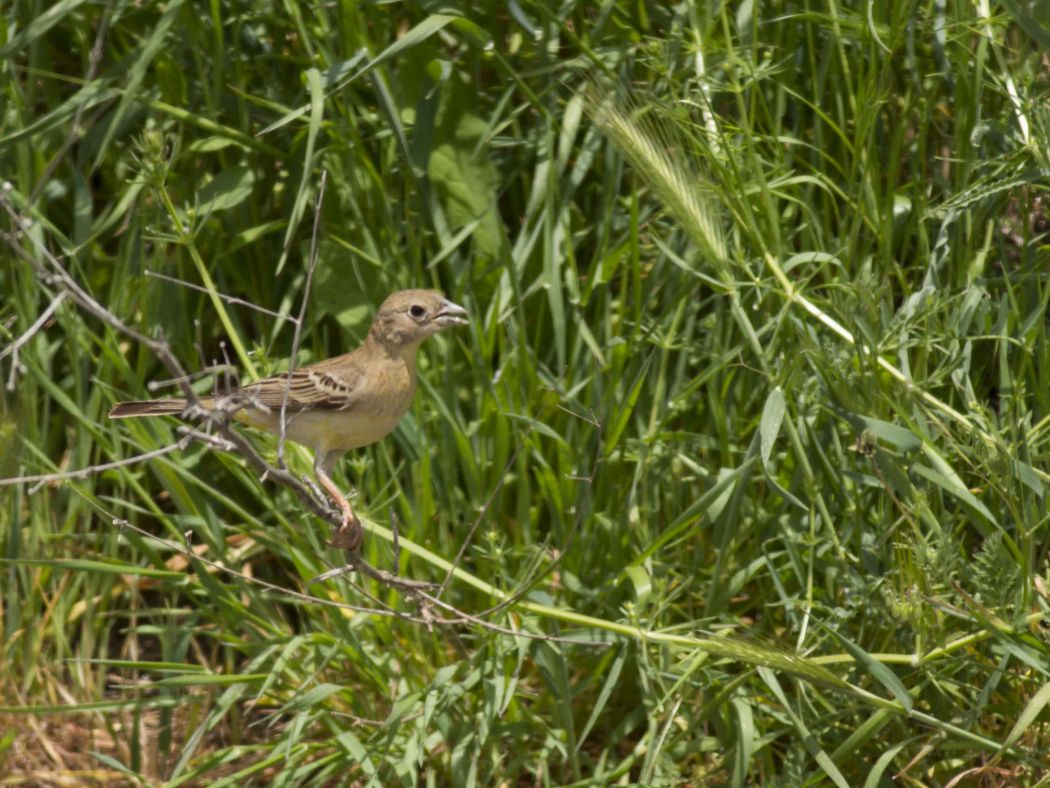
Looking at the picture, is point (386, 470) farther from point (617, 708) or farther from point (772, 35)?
point (772, 35)

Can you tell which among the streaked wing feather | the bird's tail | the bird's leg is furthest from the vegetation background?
the bird's leg

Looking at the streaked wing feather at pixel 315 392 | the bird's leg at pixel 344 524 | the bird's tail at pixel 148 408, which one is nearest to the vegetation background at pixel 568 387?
the bird's tail at pixel 148 408

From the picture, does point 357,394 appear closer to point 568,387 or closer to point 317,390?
point 317,390

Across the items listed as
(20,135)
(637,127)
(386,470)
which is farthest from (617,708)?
(20,135)

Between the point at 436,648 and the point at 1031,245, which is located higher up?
the point at 1031,245

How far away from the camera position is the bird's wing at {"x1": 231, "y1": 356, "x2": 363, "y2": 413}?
3.27 meters

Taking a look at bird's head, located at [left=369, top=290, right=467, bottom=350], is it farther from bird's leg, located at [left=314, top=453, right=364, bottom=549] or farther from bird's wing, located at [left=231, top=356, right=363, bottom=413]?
bird's leg, located at [left=314, top=453, right=364, bottom=549]

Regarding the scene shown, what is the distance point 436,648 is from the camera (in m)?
3.93

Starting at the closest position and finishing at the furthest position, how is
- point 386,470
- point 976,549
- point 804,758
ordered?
1. point 804,758
2. point 976,549
3. point 386,470

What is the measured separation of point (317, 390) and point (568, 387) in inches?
32.6

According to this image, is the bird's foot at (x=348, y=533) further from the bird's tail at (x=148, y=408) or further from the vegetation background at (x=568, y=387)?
the bird's tail at (x=148, y=408)

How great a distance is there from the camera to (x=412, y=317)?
3.33 metres

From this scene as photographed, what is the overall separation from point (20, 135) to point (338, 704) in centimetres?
171

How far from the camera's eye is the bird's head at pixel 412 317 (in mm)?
3277
